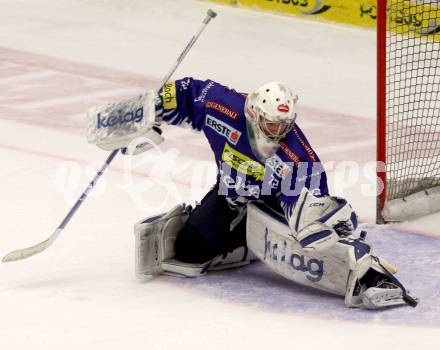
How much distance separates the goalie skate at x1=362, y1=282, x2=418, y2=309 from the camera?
546 centimetres

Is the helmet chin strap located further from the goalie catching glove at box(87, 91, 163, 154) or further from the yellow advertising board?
the yellow advertising board

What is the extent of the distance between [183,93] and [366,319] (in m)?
1.22

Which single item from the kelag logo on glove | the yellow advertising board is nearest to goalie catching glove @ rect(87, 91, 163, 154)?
the kelag logo on glove

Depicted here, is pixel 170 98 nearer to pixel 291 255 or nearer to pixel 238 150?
pixel 238 150

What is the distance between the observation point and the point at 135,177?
7.34 metres

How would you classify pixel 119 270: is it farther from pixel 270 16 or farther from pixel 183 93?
pixel 270 16

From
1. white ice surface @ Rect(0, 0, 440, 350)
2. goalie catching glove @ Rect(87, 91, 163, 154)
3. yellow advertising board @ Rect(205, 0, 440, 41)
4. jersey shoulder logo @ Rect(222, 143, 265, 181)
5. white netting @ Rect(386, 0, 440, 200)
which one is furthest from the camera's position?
yellow advertising board @ Rect(205, 0, 440, 41)

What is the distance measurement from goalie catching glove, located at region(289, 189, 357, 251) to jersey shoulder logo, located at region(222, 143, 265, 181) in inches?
11.7

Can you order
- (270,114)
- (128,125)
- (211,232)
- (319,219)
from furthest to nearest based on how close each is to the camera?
(211,232), (128,125), (270,114), (319,219)

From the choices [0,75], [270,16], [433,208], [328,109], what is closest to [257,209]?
[433,208]

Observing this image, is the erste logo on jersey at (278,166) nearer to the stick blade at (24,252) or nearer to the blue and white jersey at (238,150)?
the blue and white jersey at (238,150)

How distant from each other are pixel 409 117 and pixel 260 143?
228cm

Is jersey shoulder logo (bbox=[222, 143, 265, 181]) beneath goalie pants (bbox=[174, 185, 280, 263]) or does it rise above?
above

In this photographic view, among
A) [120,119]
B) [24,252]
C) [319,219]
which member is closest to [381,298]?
[319,219]
